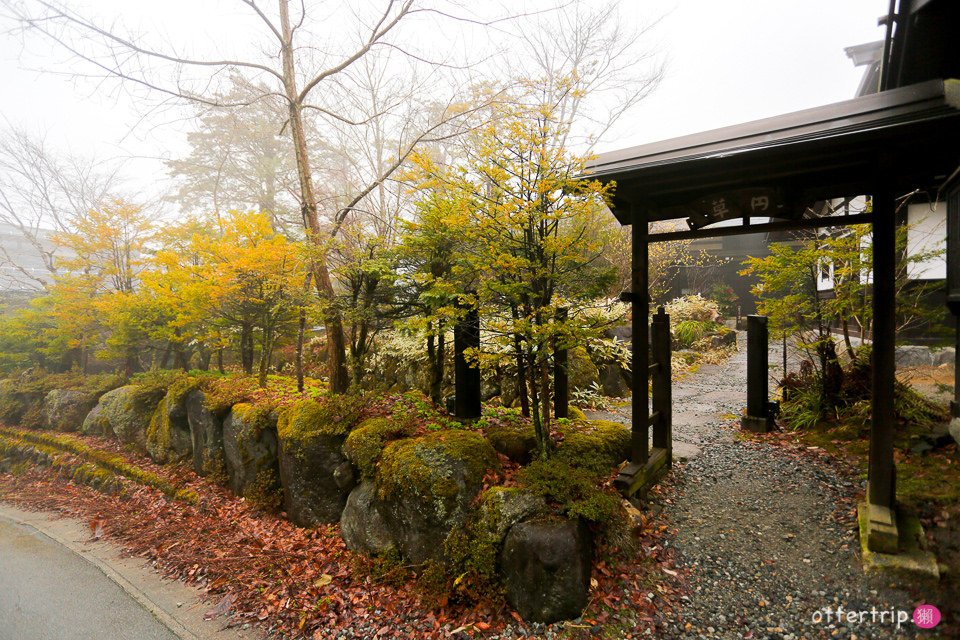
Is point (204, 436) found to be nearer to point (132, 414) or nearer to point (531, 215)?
point (132, 414)

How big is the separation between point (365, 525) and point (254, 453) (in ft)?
8.89

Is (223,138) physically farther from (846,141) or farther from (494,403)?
(846,141)

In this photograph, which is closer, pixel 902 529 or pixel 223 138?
pixel 902 529

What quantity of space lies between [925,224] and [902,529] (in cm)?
663

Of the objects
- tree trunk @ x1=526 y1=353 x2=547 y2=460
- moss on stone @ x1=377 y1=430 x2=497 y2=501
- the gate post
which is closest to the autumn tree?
tree trunk @ x1=526 y1=353 x2=547 y2=460

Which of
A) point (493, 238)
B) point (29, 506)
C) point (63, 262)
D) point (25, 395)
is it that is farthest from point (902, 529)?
point (25, 395)

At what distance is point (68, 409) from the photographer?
34.5 ft

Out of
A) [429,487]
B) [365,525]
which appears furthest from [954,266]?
[365,525]

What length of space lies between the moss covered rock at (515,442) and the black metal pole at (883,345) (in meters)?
2.94

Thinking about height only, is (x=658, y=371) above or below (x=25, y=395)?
above

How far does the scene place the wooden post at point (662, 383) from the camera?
5.16m

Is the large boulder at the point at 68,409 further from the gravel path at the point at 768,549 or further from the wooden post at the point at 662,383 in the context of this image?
the gravel path at the point at 768,549

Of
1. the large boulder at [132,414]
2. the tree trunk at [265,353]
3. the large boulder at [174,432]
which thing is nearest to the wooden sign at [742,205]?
the tree trunk at [265,353]

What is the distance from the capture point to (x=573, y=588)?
3.32 meters
